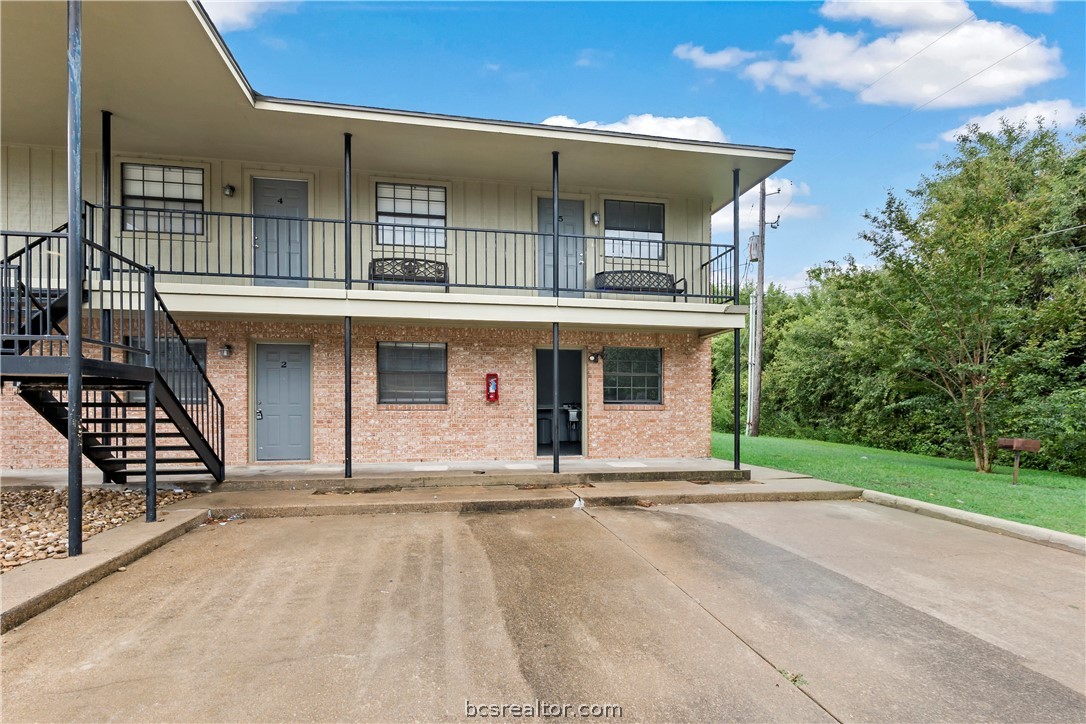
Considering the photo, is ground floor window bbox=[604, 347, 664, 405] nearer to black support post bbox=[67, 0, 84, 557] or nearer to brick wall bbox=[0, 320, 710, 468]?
brick wall bbox=[0, 320, 710, 468]

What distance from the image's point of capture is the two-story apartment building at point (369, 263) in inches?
302

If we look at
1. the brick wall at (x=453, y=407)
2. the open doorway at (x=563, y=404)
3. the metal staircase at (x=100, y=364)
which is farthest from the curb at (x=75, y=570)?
the open doorway at (x=563, y=404)

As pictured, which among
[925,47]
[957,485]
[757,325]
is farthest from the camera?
[757,325]

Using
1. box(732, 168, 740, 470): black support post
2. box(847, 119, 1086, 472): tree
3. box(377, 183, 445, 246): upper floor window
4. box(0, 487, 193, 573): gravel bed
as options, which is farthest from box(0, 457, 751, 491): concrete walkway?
box(847, 119, 1086, 472): tree

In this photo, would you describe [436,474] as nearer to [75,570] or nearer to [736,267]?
[75,570]

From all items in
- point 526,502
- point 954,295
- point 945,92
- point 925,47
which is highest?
point 925,47

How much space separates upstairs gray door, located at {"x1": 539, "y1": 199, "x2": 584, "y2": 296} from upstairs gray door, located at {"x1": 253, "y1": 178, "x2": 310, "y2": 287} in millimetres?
4446

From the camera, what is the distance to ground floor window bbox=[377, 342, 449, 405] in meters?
9.60

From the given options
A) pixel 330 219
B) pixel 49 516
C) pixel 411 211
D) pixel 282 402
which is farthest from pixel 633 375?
pixel 49 516

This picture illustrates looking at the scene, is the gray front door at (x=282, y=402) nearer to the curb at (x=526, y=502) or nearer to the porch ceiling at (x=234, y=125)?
the curb at (x=526, y=502)

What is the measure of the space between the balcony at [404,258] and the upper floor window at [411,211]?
0.05 metres

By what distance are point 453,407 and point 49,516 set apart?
221 inches

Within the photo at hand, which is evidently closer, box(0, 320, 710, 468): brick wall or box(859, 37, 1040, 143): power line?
box(0, 320, 710, 468): brick wall

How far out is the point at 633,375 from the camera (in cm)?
1055
